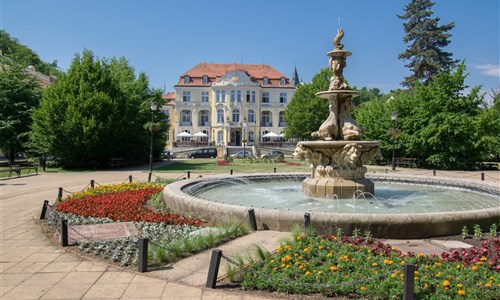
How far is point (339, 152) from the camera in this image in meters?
11.0

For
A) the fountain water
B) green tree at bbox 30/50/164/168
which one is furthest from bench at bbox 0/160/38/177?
the fountain water

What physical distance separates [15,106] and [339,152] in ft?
114

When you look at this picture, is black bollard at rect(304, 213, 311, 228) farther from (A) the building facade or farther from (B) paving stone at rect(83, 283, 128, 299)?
(A) the building facade

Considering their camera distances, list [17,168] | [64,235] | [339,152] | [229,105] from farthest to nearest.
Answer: [229,105] < [17,168] < [339,152] < [64,235]

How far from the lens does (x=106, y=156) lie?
33000mm

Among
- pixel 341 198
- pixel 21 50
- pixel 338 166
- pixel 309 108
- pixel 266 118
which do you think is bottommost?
pixel 341 198

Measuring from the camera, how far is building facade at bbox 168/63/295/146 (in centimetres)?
7212

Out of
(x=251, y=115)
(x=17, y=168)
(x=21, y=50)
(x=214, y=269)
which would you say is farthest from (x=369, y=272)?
(x=21, y=50)

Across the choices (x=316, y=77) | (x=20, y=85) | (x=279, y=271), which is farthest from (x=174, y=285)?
(x=316, y=77)

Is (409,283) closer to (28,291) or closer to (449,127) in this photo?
(28,291)

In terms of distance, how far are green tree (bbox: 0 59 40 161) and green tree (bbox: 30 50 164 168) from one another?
138 inches

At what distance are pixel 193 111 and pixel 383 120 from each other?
45122mm

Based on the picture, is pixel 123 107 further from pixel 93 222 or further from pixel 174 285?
pixel 174 285

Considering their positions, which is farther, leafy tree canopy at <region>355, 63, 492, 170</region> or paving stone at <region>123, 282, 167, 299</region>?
leafy tree canopy at <region>355, 63, 492, 170</region>
